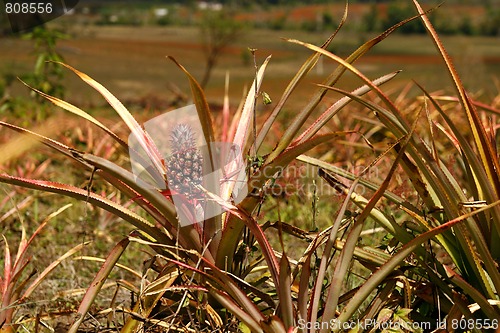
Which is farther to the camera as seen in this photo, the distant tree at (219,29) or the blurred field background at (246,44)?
the blurred field background at (246,44)

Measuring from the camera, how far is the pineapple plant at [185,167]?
1.34 meters

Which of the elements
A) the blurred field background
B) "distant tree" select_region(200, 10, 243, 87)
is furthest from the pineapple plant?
the blurred field background

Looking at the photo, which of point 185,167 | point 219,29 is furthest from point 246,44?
point 185,167

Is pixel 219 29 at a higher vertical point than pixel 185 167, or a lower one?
lower

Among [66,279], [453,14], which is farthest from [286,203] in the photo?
[453,14]

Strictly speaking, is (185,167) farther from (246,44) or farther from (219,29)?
(246,44)

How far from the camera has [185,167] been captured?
4.40ft

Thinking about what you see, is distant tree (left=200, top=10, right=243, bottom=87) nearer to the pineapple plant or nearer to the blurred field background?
the blurred field background

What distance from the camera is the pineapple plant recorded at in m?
1.34

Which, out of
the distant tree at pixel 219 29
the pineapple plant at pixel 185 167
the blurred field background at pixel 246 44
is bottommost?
the blurred field background at pixel 246 44

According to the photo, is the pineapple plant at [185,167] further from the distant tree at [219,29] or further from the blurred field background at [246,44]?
the blurred field background at [246,44]

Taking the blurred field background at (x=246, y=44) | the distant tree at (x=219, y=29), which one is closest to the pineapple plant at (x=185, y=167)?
the distant tree at (x=219, y=29)

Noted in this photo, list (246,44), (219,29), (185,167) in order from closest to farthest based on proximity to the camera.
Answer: (185,167)
(219,29)
(246,44)

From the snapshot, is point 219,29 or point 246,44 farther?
point 246,44
